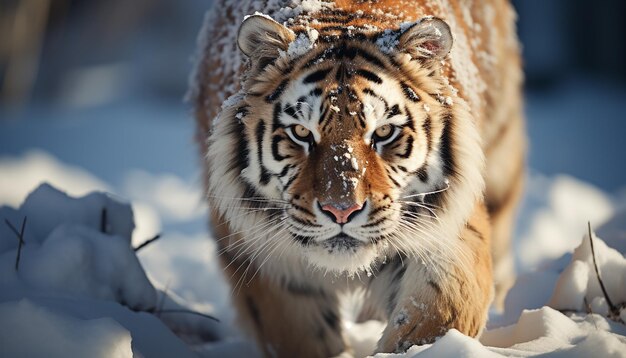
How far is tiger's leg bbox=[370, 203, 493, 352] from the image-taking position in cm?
169

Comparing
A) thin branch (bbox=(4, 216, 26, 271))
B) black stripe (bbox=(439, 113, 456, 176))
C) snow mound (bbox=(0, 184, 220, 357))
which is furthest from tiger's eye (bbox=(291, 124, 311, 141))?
thin branch (bbox=(4, 216, 26, 271))

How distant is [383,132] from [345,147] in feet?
0.33

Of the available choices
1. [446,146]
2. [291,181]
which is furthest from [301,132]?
[446,146]

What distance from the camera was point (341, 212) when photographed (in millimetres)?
1575

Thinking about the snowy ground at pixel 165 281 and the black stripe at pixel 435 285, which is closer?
the snowy ground at pixel 165 281

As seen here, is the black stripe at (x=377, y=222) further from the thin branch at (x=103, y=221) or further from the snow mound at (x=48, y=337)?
the thin branch at (x=103, y=221)

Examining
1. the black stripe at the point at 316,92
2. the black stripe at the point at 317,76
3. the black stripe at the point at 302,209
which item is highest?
the black stripe at the point at 317,76

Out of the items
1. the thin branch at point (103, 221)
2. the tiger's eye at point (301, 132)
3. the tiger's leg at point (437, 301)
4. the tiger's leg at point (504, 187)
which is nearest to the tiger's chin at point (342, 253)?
the tiger's leg at point (437, 301)

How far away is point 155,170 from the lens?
18.3 ft

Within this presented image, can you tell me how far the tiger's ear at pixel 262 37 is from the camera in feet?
5.62

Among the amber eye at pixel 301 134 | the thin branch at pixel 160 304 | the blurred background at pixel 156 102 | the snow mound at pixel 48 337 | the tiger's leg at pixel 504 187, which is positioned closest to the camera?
the snow mound at pixel 48 337

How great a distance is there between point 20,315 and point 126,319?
0.30 meters

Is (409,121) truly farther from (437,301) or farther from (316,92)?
(437,301)

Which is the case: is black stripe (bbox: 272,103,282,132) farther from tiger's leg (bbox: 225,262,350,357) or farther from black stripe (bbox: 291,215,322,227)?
tiger's leg (bbox: 225,262,350,357)
